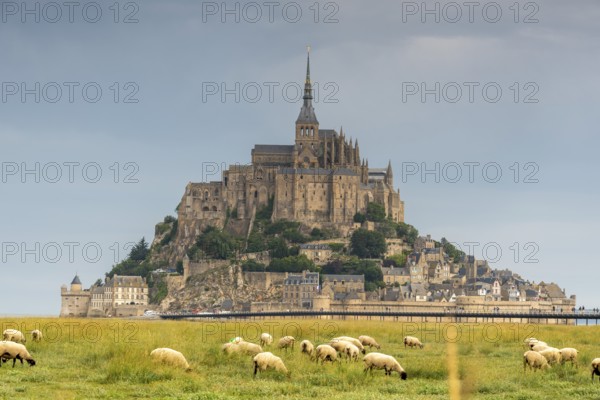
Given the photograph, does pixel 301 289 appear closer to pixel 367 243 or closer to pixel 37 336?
pixel 367 243

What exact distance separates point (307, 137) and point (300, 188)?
45.5ft

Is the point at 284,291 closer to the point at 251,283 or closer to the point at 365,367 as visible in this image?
the point at 251,283

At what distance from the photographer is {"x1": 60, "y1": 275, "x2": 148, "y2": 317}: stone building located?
145m

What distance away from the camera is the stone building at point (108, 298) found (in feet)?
474

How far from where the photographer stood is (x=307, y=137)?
164 meters

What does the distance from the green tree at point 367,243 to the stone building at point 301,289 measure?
36.0 ft

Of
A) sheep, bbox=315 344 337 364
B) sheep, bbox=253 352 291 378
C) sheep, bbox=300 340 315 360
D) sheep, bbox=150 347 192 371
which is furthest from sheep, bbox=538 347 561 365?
sheep, bbox=150 347 192 371

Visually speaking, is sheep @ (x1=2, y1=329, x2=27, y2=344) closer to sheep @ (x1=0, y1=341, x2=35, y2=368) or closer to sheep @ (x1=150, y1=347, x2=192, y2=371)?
sheep @ (x1=0, y1=341, x2=35, y2=368)

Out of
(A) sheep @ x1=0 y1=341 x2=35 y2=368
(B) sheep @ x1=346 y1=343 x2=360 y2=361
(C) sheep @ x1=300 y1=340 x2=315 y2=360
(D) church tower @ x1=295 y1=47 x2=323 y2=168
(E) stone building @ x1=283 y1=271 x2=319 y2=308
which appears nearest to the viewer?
(A) sheep @ x1=0 y1=341 x2=35 y2=368

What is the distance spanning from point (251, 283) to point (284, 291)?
6.00 m

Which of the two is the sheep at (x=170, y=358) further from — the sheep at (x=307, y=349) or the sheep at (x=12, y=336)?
the sheep at (x=12, y=336)

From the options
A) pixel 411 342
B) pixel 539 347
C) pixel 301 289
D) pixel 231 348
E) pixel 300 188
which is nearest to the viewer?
pixel 231 348

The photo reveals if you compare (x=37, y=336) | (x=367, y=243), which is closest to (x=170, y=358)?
(x=37, y=336)

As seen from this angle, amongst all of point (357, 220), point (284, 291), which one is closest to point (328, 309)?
point (284, 291)
